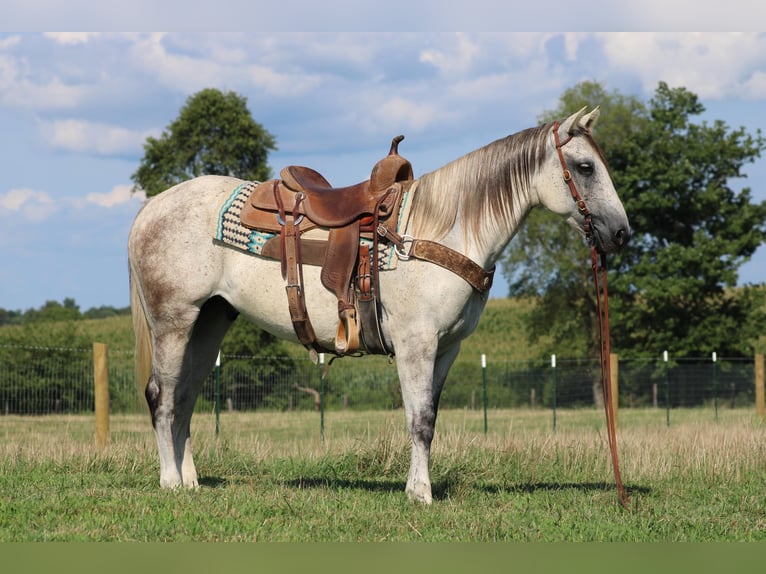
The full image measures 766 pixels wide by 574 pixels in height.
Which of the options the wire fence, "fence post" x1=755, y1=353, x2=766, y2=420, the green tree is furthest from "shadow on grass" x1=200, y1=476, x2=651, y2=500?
"fence post" x1=755, y1=353, x2=766, y2=420

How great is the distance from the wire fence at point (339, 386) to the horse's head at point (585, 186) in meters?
11.9

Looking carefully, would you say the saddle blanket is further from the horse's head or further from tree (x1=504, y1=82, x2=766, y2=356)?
tree (x1=504, y1=82, x2=766, y2=356)

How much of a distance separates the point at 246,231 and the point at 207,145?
84.1 feet

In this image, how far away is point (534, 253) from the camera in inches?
1544

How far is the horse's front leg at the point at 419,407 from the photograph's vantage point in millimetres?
6375

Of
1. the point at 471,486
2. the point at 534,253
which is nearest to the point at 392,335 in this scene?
the point at 471,486

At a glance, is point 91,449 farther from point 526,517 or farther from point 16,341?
point 16,341

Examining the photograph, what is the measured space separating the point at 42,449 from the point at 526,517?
17.6ft

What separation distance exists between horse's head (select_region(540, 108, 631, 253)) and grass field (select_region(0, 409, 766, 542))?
75.1 inches

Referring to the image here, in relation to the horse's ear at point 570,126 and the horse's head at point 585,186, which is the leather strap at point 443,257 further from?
the horse's ear at point 570,126

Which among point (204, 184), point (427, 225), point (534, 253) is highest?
point (534, 253)

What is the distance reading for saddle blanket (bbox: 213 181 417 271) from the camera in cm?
658

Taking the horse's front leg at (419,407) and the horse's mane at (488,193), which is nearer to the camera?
the horse's front leg at (419,407)

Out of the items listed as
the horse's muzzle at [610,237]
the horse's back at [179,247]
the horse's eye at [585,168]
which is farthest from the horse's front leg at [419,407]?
the horse's back at [179,247]
